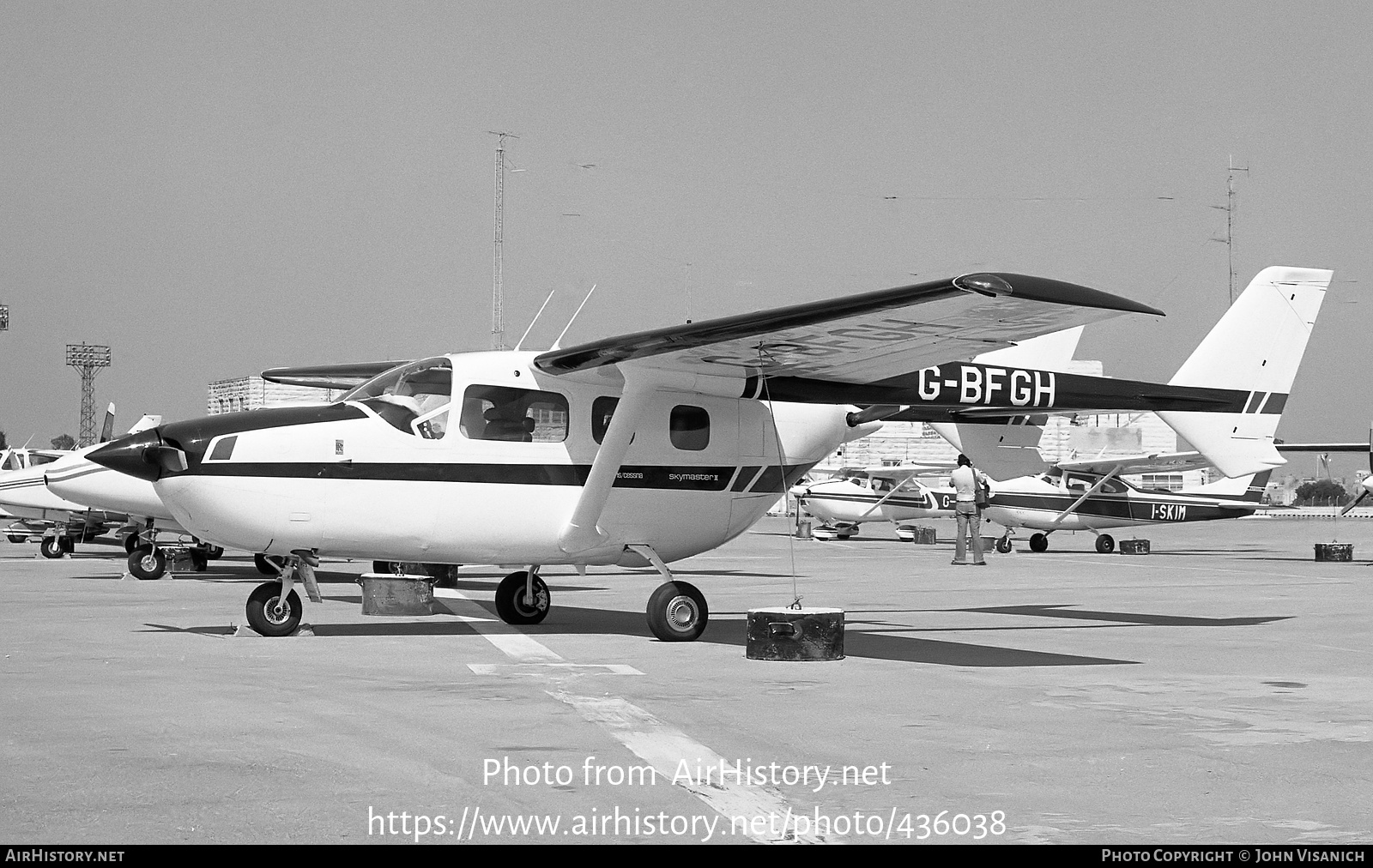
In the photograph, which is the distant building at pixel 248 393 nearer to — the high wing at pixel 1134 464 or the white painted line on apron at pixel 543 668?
the high wing at pixel 1134 464

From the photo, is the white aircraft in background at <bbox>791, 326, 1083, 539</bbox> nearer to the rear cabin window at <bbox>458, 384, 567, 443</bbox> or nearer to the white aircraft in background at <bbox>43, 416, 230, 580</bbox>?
the white aircraft in background at <bbox>43, 416, 230, 580</bbox>

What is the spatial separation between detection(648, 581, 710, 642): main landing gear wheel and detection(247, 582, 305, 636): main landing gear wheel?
305 centimetres

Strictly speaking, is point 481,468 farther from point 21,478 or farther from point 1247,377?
point 21,478

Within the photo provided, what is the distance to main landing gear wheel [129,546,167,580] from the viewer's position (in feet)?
69.7

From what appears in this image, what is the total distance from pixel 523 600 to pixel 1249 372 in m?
8.48

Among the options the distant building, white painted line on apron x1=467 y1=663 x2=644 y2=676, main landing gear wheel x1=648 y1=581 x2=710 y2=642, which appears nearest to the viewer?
white painted line on apron x1=467 y1=663 x2=644 y2=676

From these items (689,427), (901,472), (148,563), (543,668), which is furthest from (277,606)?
(901,472)

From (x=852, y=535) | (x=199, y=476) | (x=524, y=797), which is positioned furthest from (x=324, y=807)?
(x=852, y=535)

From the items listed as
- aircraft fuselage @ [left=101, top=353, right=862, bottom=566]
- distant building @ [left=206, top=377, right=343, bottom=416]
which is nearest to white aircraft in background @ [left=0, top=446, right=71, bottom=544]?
aircraft fuselage @ [left=101, top=353, right=862, bottom=566]

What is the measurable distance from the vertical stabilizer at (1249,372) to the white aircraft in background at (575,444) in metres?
2.88

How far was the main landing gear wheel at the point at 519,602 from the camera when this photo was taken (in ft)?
42.7
